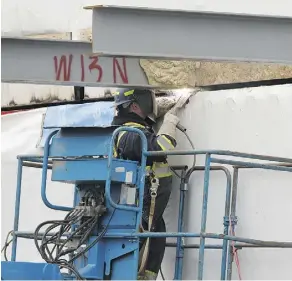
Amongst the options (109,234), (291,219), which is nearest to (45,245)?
(109,234)

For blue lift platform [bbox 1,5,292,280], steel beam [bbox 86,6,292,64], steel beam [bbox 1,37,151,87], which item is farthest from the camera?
blue lift platform [bbox 1,5,292,280]

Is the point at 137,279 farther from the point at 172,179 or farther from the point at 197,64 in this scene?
the point at 197,64

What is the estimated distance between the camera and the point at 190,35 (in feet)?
18.0

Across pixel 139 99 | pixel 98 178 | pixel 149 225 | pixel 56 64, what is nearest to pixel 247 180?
pixel 149 225

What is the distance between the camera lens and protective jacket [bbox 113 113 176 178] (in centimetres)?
705

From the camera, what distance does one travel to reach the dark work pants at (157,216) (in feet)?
23.8

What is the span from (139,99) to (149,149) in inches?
21.1

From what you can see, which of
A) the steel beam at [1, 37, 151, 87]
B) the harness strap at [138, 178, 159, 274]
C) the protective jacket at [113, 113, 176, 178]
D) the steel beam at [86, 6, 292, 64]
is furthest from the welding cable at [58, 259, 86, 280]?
the steel beam at [86, 6, 292, 64]

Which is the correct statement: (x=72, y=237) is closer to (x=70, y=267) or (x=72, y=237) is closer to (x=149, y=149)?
(x=70, y=267)

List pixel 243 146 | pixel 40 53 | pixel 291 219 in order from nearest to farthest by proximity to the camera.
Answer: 1. pixel 40 53
2. pixel 291 219
3. pixel 243 146

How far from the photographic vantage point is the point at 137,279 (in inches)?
277

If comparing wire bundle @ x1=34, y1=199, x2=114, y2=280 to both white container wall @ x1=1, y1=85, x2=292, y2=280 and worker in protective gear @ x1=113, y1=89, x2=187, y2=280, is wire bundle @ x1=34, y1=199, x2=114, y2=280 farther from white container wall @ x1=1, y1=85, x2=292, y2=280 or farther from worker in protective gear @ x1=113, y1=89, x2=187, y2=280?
white container wall @ x1=1, y1=85, x2=292, y2=280

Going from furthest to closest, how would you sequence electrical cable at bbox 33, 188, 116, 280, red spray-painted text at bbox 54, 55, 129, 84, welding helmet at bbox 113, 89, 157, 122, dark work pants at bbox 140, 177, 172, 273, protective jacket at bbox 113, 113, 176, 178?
welding helmet at bbox 113, 89, 157, 122, dark work pants at bbox 140, 177, 172, 273, protective jacket at bbox 113, 113, 176, 178, electrical cable at bbox 33, 188, 116, 280, red spray-painted text at bbox 54, 55, 129, 84

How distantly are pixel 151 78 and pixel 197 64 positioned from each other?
612 mm
